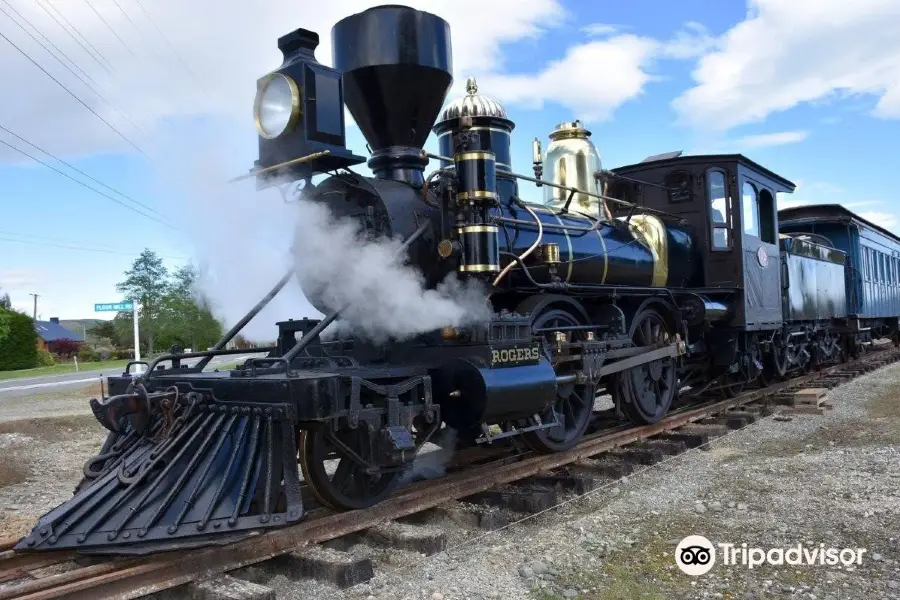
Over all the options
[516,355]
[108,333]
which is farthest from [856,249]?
[108,333]

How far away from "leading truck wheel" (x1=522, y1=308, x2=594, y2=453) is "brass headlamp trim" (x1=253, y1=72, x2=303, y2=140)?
244 centimetres

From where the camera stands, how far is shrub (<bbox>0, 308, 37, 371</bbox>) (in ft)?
107

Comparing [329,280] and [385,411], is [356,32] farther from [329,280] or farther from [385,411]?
[385,411]

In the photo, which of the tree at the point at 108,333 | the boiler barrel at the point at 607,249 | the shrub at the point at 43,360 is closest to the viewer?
the boiler barrel at the point at 607,249

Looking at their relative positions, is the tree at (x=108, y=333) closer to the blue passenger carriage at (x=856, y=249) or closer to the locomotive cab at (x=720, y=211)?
the blue passenger carriage at (x=856, y=249)

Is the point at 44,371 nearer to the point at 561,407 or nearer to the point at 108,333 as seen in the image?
the point at 108,333

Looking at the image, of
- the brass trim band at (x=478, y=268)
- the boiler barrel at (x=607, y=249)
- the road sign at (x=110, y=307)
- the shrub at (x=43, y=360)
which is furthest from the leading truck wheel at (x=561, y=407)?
the shrub at (x=43, y=360)

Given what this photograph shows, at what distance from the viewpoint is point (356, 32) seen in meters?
5.14

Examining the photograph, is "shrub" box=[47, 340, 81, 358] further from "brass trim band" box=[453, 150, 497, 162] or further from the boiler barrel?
"brass trim band" box=[453, 150, 497, 162]

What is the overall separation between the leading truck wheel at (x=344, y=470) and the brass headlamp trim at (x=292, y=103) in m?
1.91

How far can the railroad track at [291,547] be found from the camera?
3.18m

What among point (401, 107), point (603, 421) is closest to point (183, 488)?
point (401, 107)

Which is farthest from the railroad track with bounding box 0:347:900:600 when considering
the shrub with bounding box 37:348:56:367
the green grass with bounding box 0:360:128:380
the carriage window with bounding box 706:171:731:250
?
the shrub with bounding box 37:348:56:367

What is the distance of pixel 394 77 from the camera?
5098 mm
